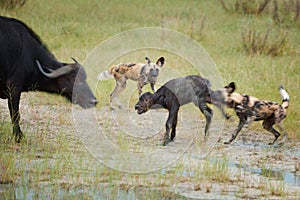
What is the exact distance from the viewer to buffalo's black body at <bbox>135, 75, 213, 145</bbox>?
27.6 ft

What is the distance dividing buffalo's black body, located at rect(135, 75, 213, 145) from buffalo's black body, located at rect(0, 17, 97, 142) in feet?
2.16

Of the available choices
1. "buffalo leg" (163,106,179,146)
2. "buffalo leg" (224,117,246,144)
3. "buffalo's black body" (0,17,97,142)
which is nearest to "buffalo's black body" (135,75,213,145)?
"buffalo leg" (163,106,179,146)

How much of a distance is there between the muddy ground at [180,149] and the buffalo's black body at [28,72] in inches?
19.2

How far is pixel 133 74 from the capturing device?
10.5 m

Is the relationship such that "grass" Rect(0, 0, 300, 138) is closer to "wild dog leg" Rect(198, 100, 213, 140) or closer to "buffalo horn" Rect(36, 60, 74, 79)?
"wild dog leg" Rect(198, 100, 213, 140)

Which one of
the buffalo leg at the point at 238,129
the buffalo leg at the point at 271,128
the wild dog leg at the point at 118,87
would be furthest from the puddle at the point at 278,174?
the wild dog leg at the point at 118,87

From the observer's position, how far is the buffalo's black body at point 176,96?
27.6ft

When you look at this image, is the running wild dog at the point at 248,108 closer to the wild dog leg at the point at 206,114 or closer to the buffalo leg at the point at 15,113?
the wild dog leg at the point at 206,114

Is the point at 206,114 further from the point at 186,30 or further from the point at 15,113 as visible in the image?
the point at 186,30

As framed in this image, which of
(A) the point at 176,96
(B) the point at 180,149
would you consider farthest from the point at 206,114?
(B) the point at 180,149

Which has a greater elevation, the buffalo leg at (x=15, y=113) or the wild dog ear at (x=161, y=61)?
the wild dog ear at (x=161, y=61)

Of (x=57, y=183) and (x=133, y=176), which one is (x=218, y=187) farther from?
(x=57, y=183)

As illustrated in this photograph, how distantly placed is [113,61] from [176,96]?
3.60 metres

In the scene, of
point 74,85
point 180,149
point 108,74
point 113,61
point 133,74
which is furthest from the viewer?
point 113,61
